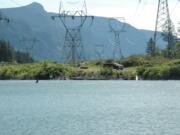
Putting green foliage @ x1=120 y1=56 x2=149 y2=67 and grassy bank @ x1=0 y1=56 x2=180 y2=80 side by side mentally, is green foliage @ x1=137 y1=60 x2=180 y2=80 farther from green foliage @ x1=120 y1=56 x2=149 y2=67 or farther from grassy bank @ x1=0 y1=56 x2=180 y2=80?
green foliage @ x1=120 y1=56 x2=149 y2=67

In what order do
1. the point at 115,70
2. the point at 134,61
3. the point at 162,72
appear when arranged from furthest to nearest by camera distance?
the point at 134,61
the point at 115,70
the point at 162,72

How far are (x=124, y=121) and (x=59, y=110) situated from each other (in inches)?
665

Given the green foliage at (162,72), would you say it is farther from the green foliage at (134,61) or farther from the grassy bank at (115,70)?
the green foliage at (134,61)

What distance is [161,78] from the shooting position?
17212 cm

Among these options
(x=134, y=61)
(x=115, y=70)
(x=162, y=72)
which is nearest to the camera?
(x=162, y=72)

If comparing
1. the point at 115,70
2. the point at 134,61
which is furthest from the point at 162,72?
the point at 134,61

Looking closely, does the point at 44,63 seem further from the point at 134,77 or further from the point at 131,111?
the point at 131,111

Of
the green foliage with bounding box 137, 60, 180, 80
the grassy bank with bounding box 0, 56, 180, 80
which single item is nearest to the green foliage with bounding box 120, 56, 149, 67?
the grassy bank with bounding box 0, 56, 180, 80

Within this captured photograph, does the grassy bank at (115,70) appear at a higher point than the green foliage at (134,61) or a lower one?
lower

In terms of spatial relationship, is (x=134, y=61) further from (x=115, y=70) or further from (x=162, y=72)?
(x=162, y=72)

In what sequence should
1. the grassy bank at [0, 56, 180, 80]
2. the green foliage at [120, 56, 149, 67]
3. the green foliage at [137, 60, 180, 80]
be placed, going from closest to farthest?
the green foliage at [137, 60, 180, 80] < the grassy bank at [0, 56, 180, 80] < the green foliage at [120, 56, 149, 67]

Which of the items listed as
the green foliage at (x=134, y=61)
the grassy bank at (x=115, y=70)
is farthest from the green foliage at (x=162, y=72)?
the green foliage at (x=134, y=61)

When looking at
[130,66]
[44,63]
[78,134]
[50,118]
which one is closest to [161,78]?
[130,66]

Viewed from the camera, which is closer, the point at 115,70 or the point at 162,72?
the point at 162,72
